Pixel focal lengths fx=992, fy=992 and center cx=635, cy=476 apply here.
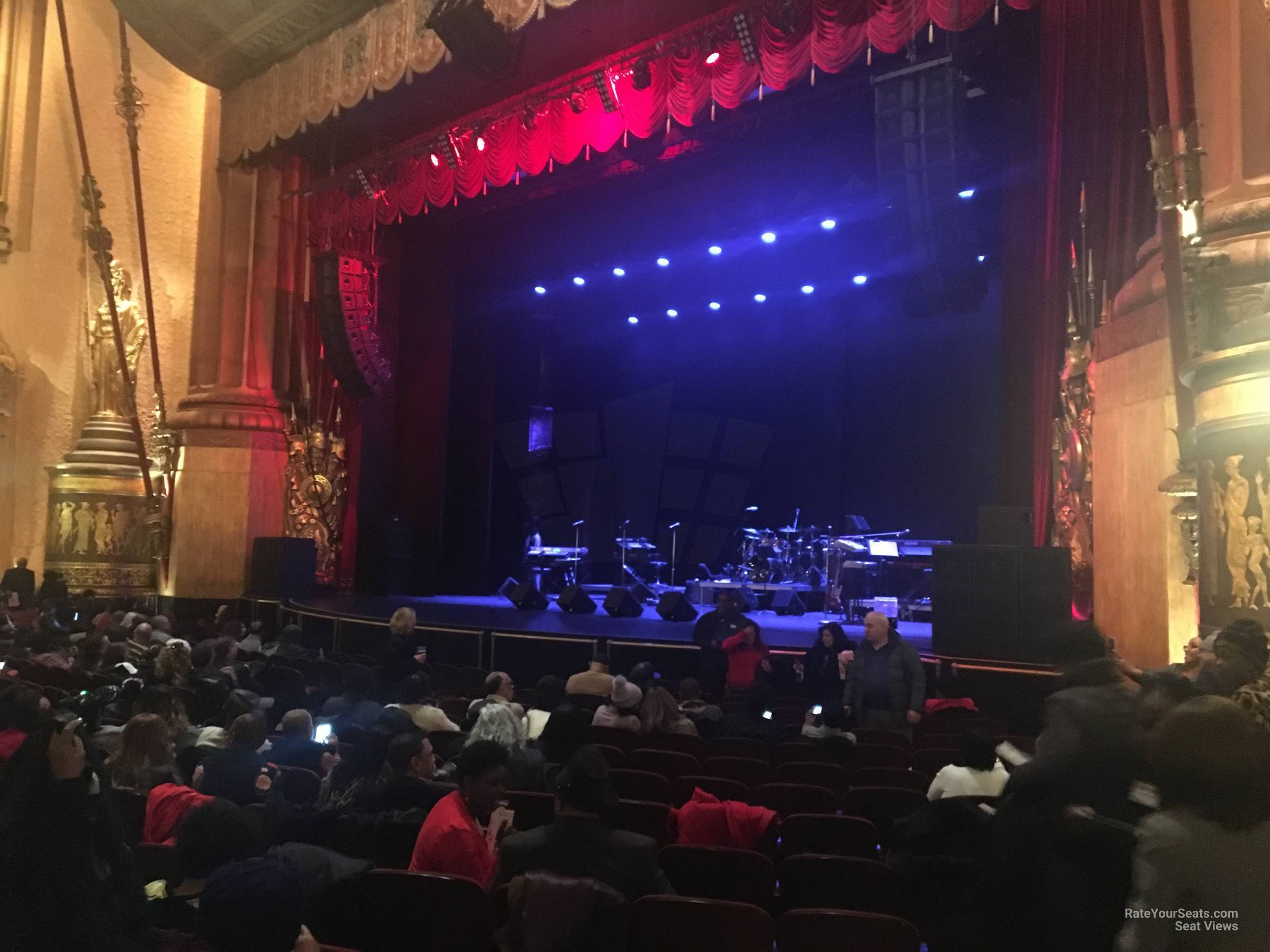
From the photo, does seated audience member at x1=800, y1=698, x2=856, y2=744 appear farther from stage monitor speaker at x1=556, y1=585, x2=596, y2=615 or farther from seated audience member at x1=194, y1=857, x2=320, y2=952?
stage monitor speaker at x1=556, y1=585, x2=596, y2=615

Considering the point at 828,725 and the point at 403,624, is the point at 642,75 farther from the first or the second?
the point at 828,725

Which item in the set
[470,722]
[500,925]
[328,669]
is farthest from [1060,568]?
[500,925]

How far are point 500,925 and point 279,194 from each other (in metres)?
14.5

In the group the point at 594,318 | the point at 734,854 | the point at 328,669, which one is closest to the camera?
the point at 734,854

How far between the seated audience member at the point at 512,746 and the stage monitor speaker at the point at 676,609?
7.76m

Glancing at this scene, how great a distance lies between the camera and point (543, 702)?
6.10m

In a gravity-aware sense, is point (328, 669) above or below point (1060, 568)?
below

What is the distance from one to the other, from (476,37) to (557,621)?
6696 mm

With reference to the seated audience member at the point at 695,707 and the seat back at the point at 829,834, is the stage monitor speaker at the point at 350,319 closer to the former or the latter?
the seated audience member at the point at 695,707

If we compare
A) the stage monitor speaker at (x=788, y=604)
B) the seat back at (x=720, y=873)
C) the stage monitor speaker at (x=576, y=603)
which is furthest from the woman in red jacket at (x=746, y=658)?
the stage monitor speaker at (x=788, y=604)

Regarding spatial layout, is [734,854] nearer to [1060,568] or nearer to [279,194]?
[1060,568]

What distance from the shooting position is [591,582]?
19.6 meters

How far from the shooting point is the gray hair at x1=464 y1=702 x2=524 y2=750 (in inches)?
186

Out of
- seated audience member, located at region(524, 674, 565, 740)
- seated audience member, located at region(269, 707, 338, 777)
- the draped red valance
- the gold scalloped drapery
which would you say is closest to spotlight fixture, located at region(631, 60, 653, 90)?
the draped red valance
